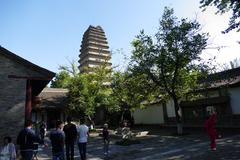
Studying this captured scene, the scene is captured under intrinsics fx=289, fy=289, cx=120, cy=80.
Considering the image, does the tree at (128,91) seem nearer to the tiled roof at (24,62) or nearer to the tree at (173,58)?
the tree at (173,58)

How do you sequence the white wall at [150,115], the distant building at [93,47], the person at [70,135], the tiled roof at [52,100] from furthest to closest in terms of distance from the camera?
the distant building at [93,47]
the white wall at [150,115]
the tiled roof at [52,100]
the person at [70,135]

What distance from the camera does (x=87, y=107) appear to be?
1231 inches

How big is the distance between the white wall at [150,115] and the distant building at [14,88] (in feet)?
74.5

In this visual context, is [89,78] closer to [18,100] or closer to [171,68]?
[171,68]

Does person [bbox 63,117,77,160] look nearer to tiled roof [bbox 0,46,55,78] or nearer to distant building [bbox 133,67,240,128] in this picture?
tiled roof [bbox 0,46,55,78]

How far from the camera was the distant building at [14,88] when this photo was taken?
13852mm

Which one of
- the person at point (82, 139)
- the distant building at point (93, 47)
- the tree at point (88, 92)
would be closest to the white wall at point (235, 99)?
the tree at point (88, 92)

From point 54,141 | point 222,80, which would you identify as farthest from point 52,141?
point 222,80

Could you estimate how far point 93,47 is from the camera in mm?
75062

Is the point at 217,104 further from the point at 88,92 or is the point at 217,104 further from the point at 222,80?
the point at 88,92

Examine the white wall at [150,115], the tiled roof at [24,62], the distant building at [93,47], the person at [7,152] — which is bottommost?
the person at [7,152]

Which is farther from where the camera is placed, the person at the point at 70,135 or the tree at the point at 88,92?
the tree at the point at 88,92

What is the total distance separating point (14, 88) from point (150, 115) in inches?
1003

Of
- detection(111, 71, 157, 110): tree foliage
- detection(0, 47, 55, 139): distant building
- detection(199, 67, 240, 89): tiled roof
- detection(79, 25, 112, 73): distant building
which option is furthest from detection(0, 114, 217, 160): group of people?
detection(79, 25, 112, 73): distant building
